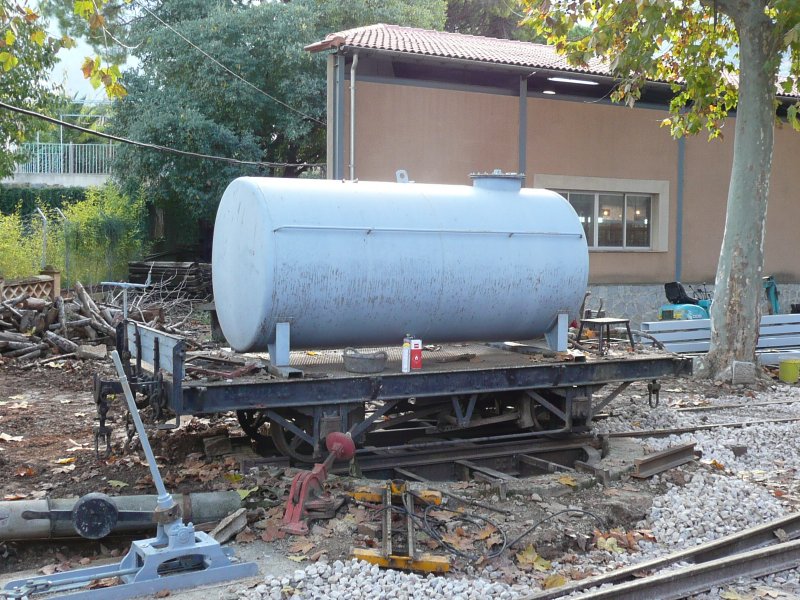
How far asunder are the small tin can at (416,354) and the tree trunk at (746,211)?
7486 millimetres

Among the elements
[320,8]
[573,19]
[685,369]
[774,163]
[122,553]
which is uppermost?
[320,8]

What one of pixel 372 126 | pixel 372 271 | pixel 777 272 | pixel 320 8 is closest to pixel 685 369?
pixel 372 271

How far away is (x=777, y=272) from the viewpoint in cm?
2033

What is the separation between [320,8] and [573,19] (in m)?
14.1

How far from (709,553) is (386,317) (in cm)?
351

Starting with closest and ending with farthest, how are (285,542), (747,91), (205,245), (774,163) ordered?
1. (285,542)
2. (747,91)
3. (774,163)
4. (205,245)

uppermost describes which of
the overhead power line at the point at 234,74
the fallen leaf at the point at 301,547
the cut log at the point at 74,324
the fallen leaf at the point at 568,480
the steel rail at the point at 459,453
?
the overhead power line at the point at 234,74

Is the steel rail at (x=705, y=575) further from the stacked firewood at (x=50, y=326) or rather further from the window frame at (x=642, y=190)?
the window frame at (x=642, y=190)

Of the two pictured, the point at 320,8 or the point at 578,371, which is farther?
the point at 320,8

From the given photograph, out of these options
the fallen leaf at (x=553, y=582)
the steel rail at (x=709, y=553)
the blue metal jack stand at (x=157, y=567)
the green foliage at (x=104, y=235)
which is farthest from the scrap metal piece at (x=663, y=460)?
the green foliage at (x=104, y=235)

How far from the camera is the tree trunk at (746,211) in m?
13.2


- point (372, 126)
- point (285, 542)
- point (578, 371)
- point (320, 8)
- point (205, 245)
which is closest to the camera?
point (285, 542)

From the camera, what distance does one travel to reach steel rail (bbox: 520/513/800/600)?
555 cm

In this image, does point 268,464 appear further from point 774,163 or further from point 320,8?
point 320,8
